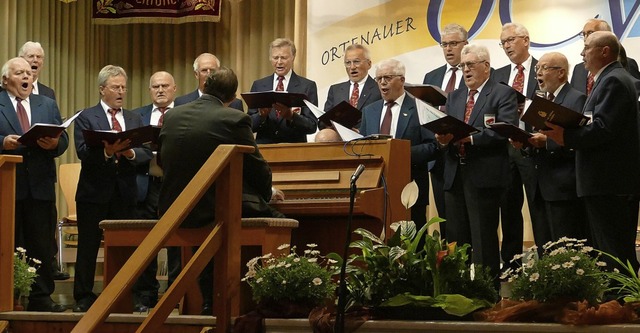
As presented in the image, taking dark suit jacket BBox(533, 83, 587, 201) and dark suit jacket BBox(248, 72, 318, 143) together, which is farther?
dark suit jacket BBox(248, 72, 318, 143)

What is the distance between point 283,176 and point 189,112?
3.26ft

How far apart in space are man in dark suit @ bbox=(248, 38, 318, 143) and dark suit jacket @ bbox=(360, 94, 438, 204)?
1.34ft

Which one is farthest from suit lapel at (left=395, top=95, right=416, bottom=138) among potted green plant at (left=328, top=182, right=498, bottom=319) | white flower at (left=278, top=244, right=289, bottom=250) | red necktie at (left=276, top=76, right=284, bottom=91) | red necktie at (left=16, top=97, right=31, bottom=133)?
red necktie at (left=16, top=97, right=31, bottom=133)

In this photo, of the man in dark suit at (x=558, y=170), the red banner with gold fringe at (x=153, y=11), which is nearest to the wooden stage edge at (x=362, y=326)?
the man in dark suit at (x=558, y=170)

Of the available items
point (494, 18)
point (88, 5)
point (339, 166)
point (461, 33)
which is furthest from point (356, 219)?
point (88, 5)

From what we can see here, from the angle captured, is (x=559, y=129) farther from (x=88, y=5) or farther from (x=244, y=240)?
(x=88, y=5)

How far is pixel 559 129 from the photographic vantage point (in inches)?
208

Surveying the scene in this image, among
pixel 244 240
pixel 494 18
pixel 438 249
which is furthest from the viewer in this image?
pixel 494 18

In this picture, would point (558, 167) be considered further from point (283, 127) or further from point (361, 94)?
point (283, 127)

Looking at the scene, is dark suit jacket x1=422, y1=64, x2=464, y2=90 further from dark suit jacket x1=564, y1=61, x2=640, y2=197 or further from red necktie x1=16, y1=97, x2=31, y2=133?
red necktie x1=16, y1=97, x2=31, y2=133

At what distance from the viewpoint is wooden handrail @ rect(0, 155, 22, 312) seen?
4.93m

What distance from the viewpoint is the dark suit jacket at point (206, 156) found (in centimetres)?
486

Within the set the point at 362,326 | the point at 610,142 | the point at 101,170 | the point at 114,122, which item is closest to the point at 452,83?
the point at 610,142

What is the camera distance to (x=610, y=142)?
5297 mm
